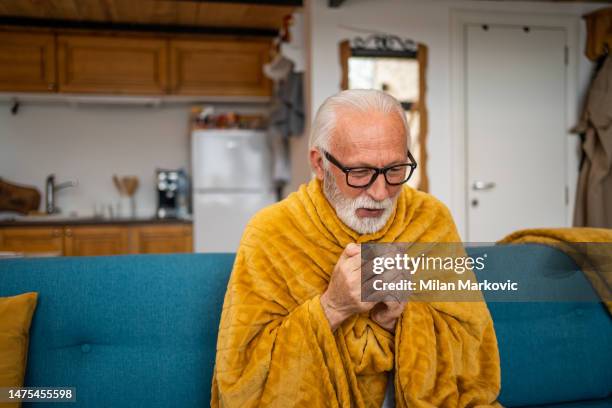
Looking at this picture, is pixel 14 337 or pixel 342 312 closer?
pixel 342 312

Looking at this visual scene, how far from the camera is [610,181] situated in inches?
139

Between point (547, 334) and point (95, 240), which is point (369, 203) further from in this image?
point (95, 240)

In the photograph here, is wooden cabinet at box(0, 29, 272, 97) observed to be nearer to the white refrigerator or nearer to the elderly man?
the white refrigerator

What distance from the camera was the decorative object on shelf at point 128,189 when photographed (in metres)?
4.83

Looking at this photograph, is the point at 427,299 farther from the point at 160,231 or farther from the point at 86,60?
the point at 86,60

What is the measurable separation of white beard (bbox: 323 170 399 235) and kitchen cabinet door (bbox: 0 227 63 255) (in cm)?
357

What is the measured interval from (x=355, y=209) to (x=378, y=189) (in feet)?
0.27

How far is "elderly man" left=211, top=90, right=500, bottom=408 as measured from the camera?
114cm

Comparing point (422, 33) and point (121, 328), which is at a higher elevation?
point (422, 33)

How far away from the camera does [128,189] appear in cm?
484

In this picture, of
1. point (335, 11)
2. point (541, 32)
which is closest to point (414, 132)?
point (335, 11)

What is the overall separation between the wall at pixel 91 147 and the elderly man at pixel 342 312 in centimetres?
395

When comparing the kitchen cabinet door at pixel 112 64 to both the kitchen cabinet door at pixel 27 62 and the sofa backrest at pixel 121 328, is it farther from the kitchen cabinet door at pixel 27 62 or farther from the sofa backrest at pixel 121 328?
the sofa backrest at pixel 121 328

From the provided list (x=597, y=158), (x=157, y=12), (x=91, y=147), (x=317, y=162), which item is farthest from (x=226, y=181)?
(x=317, y=162)
